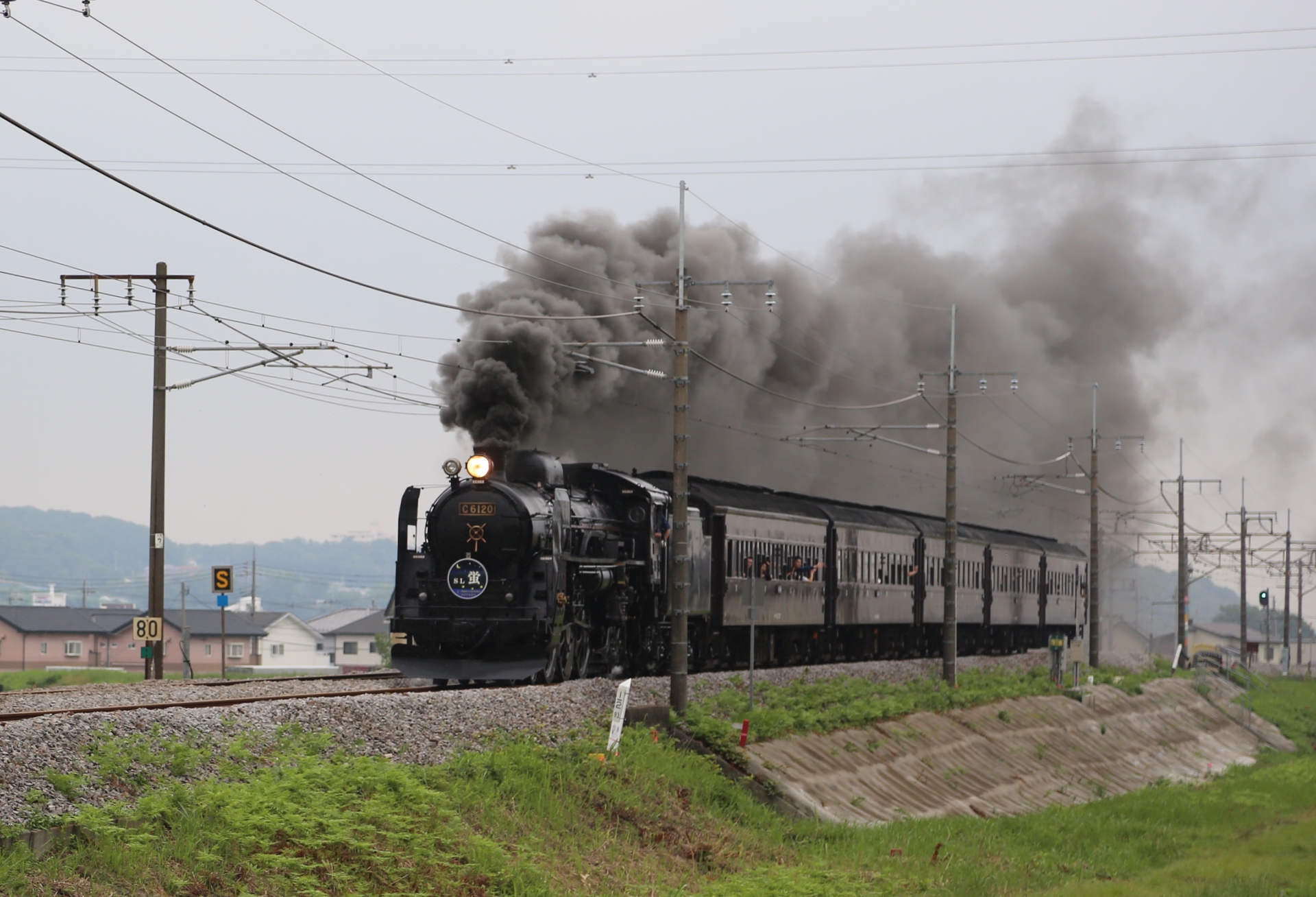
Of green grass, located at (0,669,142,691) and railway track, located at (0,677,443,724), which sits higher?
railway track, located at (0,677,443,724)

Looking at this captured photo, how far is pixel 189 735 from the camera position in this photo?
13508mm

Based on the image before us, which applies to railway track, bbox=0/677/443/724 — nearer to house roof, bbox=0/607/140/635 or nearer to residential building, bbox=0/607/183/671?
residential building, bbox=0/607/183/671

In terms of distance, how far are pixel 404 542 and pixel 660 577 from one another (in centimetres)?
559

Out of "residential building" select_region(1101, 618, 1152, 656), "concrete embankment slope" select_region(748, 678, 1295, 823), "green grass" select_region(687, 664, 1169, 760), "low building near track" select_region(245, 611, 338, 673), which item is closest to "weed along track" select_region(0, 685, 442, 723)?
"green grass" select_region(687, 664, 1169, 760)

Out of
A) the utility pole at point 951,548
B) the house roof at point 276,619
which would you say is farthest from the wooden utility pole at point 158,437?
the house roof at point 276,619

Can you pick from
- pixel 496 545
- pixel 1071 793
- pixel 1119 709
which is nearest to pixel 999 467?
pixel 1119 709

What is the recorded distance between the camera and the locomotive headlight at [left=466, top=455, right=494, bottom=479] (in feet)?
70.0

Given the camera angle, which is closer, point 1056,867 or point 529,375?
point 1056,867

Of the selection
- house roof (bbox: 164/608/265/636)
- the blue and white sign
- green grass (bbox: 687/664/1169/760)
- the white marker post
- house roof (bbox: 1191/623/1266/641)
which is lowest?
house roof (bbox: 1191/623/1266/641)

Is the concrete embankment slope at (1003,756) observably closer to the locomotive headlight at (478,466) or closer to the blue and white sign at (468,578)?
the blue and white sign at (468,578)

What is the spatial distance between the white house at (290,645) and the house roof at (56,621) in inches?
647

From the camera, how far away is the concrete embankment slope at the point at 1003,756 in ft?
67.7

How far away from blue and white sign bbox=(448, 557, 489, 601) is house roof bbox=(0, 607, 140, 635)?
273 ft

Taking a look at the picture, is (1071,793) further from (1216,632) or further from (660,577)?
(1216,632)
